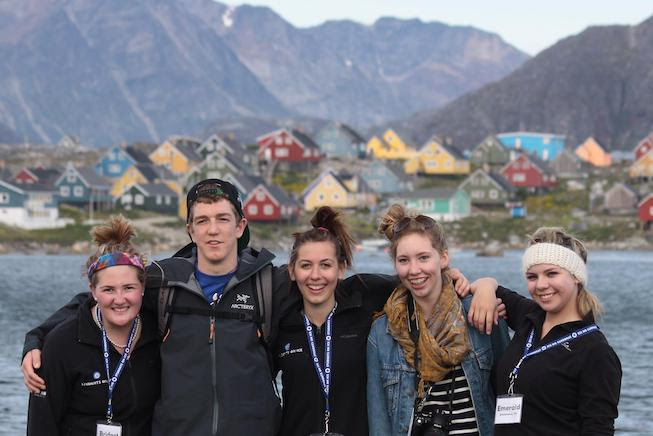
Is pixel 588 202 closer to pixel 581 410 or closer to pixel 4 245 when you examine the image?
pixel 4 245

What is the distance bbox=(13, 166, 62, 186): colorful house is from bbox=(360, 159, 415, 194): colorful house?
110ft

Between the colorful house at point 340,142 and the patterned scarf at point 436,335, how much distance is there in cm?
13661

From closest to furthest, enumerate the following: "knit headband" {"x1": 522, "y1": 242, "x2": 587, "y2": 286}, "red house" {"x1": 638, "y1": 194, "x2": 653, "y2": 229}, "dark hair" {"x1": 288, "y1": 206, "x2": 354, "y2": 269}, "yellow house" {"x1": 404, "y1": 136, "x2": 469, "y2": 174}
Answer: "knit headband" {"x1": 522, "y1": 242, "x2": 587, "y2": 286}
"dark hair" {"x1": 288, "y1": 206, "x2": 354, "y2": 269}
"red house" {"x1": 638, "y1": 194, "x2": 653, "y2": 229}
"yellow house" {"x1": 404, "y1": 136, "x2": 469, "y2": 174}

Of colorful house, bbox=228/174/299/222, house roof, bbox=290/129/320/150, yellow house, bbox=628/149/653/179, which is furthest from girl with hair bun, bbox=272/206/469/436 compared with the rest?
yellow house, bbox=628/149/653/179

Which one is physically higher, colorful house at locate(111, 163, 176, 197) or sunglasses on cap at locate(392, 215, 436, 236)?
colorful house at locate(111, 163, 176, 197)

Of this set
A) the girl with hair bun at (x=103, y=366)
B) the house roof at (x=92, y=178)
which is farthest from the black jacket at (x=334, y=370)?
the house roof at (x=92, y=178)

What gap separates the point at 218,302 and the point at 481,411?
178 cm

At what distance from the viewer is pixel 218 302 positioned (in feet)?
22.9

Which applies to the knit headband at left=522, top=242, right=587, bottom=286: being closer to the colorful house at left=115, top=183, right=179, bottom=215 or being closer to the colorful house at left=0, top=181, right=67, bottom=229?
the colorful house at left=0, top=181, right=67, bottom=229

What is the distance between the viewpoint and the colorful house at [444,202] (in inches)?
4382

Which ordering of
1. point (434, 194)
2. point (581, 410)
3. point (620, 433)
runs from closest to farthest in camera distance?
point (581, 410) < point (620, 433) < point (434, 194)

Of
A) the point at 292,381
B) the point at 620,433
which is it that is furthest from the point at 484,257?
the point at 292,381

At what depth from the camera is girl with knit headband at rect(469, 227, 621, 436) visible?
21.1 ft

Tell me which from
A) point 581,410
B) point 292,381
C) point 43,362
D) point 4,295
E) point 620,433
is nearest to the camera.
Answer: point 581,410
